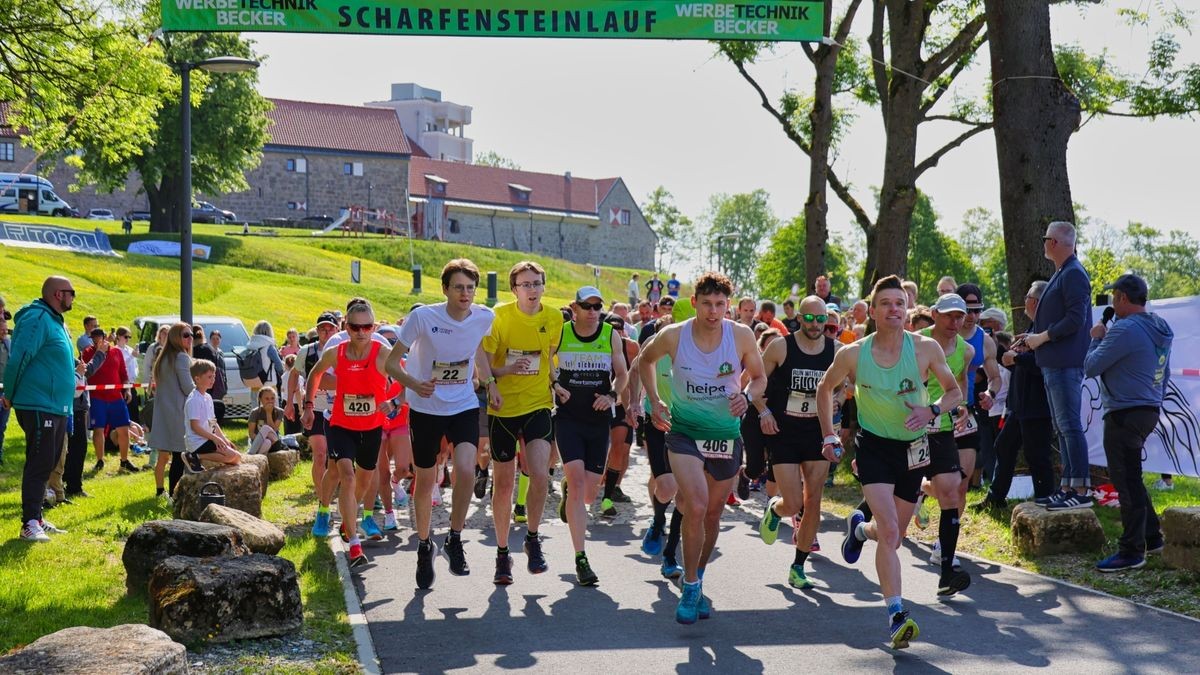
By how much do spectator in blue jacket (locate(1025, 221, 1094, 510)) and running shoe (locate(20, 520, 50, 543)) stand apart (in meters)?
7.94

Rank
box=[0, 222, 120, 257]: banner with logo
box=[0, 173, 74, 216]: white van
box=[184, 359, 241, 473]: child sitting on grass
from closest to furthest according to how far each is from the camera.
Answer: box=[184, 359, 241, 473]: child sitting on grass, box=[0, 222, 120, 257]: banner with logo, box=[0, 173, 74, 216]: white van

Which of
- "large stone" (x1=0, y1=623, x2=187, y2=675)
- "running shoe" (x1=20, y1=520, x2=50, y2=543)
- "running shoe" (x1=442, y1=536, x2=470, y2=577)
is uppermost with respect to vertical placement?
"large stone" (x1=0, y1=623, x2=187, y2=675)

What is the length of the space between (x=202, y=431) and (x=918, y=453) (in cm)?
716

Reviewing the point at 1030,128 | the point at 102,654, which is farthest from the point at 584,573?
the point at 1030,128

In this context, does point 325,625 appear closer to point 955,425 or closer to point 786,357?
point 786,357

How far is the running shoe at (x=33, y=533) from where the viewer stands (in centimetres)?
1062

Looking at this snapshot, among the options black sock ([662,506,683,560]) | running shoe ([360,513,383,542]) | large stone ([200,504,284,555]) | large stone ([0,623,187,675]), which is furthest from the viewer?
running shoe ([360,513,383,542])

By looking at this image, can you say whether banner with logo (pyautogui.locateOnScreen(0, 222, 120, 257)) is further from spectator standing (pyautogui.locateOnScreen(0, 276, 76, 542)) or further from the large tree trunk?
the large tree trunk

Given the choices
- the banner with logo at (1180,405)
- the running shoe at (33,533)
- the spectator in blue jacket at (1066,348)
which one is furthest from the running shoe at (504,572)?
the banner with logo at (1180,405)

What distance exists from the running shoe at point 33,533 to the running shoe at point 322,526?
7.02ft

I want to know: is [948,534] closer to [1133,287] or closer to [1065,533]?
[1065,533]

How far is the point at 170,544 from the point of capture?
848 cm

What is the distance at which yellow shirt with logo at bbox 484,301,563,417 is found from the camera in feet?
30.4

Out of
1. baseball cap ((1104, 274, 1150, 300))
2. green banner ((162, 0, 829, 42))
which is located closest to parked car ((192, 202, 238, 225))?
green banner ((162, 0, 829, 42))
